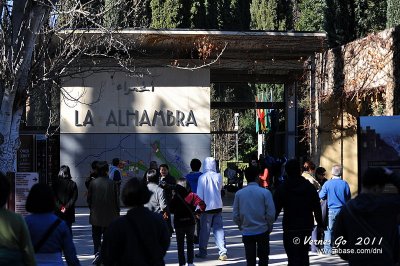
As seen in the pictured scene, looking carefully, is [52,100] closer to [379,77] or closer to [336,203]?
[379,77]

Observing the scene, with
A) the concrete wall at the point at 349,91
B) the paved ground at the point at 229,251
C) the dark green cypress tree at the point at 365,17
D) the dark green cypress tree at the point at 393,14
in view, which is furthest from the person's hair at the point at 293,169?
the dark green cypress tree at the point at 365,17

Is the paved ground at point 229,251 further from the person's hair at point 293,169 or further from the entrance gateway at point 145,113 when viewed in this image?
the entrance gateway at point 145,113

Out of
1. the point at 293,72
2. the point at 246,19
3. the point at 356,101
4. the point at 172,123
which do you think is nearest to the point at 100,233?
the point at 356,101

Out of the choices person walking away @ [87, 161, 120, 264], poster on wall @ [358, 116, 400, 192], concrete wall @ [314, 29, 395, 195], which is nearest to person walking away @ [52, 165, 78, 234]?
person walking away @ [87, 161, 120, 264]

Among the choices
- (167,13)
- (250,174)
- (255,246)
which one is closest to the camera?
(255,246)

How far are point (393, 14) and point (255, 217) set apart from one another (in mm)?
17031

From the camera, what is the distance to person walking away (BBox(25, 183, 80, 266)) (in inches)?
272

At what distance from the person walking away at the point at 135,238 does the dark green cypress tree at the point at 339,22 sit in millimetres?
20574

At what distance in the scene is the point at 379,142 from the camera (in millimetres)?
11047

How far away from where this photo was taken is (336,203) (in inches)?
509

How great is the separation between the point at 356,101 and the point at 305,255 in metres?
13.3

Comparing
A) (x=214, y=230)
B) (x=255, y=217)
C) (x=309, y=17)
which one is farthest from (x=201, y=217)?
(x=309, y=17)

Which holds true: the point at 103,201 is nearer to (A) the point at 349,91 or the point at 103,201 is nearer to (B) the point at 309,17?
(A) the point at 349,91

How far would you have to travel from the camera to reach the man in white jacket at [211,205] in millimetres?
13797
